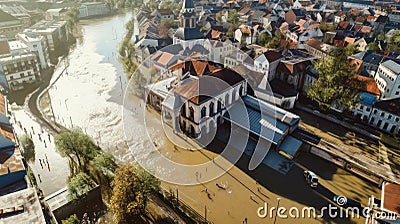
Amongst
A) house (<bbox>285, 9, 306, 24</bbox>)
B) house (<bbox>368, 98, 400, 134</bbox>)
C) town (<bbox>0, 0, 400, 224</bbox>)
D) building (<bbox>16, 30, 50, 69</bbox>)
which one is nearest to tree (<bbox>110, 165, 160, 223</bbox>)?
town (<bbox>0, 0, 400, 224</bbox>)

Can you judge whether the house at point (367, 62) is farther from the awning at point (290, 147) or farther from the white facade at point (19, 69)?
the white facade at point (19, 69)

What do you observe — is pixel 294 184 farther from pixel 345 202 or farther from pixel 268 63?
pixel 268 63

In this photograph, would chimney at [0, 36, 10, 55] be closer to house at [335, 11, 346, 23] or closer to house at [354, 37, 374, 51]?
house at [354, 37, 374, 51]

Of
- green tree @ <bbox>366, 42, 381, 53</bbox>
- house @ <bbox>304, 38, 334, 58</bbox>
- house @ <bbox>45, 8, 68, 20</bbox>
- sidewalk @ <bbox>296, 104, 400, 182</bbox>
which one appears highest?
green tree @ <bbox>366, 42, 381, 53</bbox>

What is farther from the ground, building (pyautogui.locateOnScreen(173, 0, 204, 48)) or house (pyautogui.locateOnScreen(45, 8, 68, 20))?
building (pyautogui.locateOnScreen(173, 0, 204, 48))

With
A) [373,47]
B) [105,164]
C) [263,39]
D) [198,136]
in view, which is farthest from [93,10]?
[105,164]

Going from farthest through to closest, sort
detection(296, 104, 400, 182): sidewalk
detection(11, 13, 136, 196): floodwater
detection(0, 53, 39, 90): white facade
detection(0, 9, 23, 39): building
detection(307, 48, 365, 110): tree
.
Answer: detection(0, 9, 23, 39): building, detection(0, 53, 39, 90): white facade, detection(307, 48, 365, 110): tree, detection(11, 13, 136, 196): floodwater, detection(296, 104, 400, 182): sidewalk
